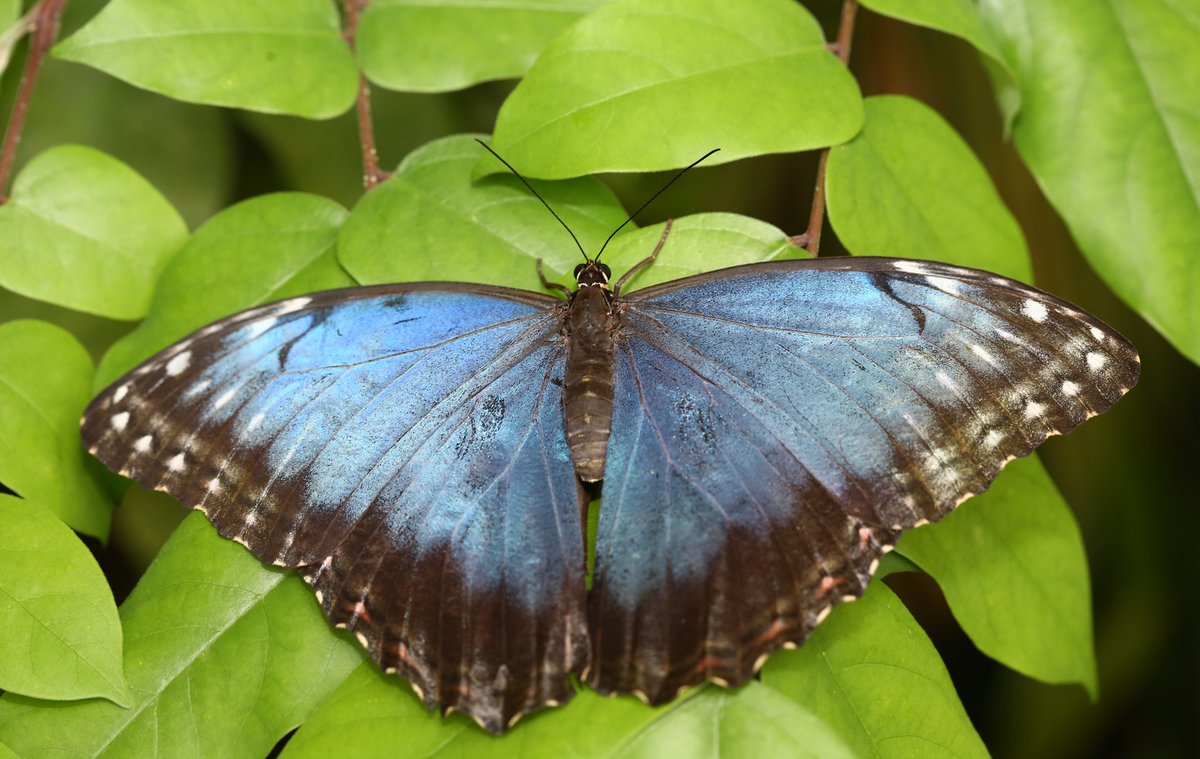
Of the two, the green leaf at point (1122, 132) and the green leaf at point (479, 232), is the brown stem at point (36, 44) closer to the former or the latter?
the green leaf at point (479, 232)

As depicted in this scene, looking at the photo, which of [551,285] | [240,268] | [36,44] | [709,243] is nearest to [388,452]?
[551,285]

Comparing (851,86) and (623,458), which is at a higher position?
(851,86)

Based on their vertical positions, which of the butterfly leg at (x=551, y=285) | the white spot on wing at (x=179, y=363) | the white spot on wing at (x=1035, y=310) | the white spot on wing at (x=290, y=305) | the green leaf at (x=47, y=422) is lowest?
the green leaf at (x=47, y=422)

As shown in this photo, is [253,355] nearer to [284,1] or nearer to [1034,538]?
[284,1]

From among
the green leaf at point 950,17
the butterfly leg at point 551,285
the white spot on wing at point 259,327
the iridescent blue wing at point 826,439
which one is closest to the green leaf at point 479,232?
the butterfly leg at point 551,285

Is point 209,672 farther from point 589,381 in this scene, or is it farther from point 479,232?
point 479,232

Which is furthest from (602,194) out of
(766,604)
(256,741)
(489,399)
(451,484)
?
(256,741)
